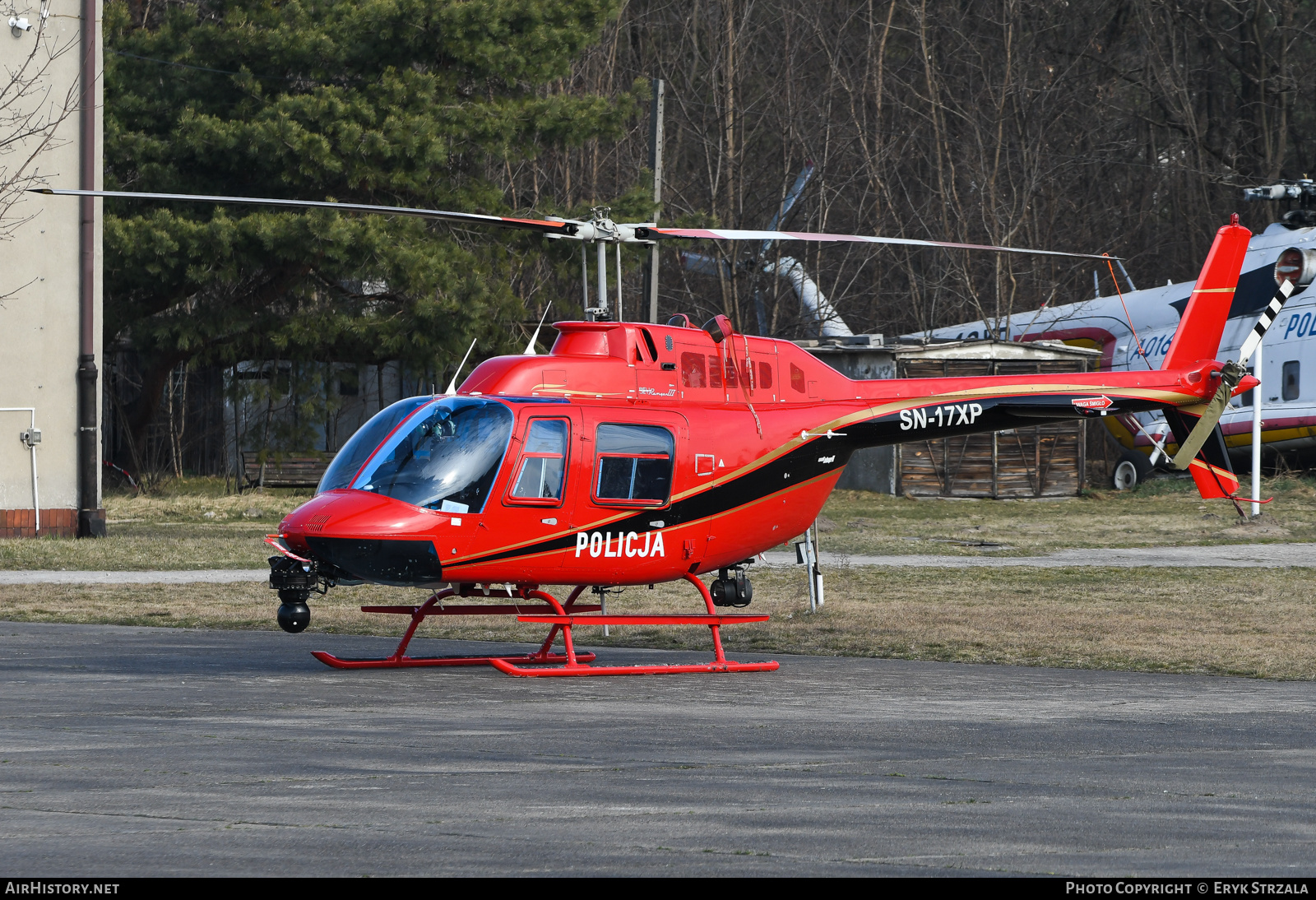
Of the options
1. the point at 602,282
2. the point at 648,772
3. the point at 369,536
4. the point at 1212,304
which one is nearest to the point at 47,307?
the point at 602,282

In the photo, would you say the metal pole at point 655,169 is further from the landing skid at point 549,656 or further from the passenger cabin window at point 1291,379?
the passenger cabin window at point 1291,379

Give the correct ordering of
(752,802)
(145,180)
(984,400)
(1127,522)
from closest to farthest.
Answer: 1. (752,802)
2. (984,400)
3. (1127,522)
4. (145,180)

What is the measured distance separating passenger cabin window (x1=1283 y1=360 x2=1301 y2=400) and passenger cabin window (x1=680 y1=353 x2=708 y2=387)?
→ 71.3 ft

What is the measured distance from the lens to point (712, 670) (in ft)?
38.1

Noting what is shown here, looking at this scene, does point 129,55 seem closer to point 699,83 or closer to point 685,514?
point 699,83

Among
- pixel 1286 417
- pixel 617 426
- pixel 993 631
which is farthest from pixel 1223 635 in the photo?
pixel 1286 417

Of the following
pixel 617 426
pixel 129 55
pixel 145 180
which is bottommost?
pixel 617 426

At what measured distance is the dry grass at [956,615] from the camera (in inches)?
505

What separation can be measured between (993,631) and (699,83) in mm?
33108

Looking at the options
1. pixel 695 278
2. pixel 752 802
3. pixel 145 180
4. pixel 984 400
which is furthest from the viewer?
pixel 695 278

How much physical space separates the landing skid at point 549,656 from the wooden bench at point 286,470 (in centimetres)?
2208

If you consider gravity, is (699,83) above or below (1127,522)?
above

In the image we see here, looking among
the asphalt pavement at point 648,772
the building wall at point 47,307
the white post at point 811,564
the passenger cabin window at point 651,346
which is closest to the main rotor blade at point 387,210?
the passenger cabin window at point 651,346

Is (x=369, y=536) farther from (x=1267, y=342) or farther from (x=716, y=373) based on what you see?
(x=1267, y=342)
